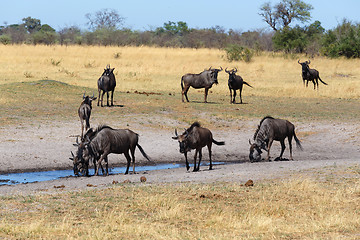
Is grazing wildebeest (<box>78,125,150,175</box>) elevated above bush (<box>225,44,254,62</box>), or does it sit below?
below

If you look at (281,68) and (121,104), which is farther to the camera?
(281,68)

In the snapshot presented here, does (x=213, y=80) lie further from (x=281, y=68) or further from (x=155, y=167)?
(x=281, y=68)

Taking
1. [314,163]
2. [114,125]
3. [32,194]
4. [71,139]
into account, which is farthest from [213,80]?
[32,194]

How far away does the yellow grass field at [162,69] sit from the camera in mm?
29062

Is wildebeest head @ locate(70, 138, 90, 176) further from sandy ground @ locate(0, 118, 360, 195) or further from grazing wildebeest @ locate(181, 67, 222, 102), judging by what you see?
grazing wildebeest @ locate(181, 67, 222, 102)

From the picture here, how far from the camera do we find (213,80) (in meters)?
24.9

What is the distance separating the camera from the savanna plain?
771 cm

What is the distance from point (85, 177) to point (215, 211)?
4.63 metres

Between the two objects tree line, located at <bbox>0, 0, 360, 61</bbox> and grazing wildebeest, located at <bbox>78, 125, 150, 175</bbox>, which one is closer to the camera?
grazing wildebeest, located at <bbox>78, 125, 150, 175</bbox>

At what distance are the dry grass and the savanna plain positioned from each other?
0.7 inches

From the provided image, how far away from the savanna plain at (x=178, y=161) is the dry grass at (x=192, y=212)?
2 centimetres

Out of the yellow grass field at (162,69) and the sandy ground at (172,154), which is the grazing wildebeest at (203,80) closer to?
the yellow grass field at (162,69)

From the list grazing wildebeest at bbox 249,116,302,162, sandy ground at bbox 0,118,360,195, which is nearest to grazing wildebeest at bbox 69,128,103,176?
sandy ground at bbox 0,118,360,195

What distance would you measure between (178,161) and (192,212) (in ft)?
23.2
